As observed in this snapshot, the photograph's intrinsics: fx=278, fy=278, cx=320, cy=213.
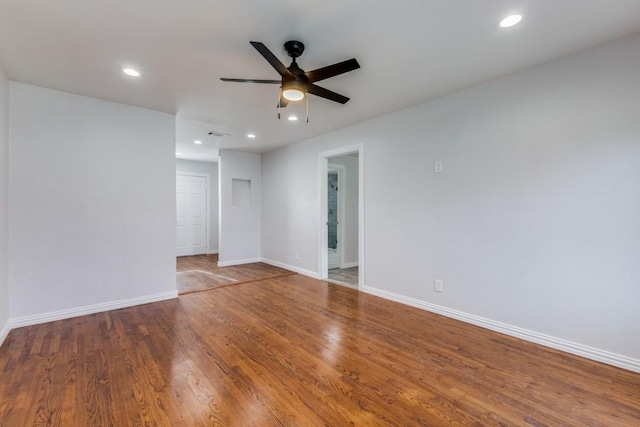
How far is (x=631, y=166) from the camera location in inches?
83.6

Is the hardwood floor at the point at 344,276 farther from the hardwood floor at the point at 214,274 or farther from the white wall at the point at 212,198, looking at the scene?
the white wall at the point at 212,198

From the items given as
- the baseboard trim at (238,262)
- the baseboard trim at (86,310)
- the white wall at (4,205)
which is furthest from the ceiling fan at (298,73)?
the baseboard trim at (238,262)

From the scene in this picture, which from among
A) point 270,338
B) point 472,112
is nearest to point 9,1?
point 270,338

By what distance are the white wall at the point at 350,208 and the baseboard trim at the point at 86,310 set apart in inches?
129

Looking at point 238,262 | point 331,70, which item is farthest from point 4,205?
point 238,262

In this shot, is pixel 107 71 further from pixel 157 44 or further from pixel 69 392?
pixel 69 392

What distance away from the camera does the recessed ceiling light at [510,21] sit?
190 centimetres

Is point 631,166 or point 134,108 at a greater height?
point 134,108

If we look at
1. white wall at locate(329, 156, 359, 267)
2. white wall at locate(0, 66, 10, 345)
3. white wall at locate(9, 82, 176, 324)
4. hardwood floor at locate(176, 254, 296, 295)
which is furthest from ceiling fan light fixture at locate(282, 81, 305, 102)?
white wall at locate(329, 156, 359, 267)

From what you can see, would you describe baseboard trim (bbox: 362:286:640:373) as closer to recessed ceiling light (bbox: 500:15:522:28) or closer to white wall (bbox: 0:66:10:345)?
recessed ceiling light (bbox: 500:15:522:28)

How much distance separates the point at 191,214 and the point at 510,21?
7470 mm

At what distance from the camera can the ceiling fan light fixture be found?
210cm

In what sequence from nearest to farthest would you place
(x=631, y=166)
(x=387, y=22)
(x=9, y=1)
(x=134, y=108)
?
(x=9, y=1)
(x=387, y=22)
(x=631, y=166)
(x=134, y=108)

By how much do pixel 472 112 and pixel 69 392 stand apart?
4163mm
